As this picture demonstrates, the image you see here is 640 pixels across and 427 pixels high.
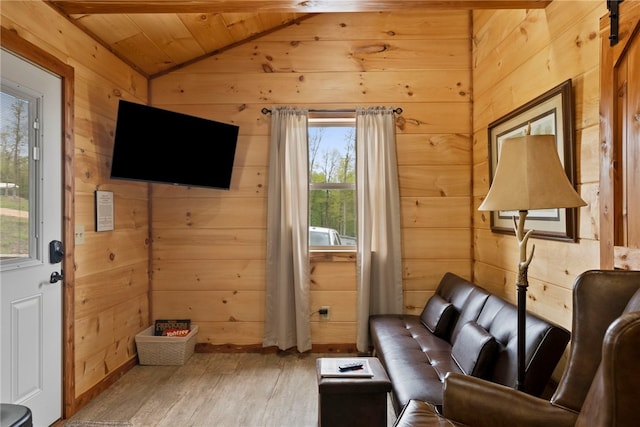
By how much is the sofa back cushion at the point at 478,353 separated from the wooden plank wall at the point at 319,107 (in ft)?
4.70

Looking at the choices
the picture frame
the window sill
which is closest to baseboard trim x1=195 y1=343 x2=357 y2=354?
the window sill

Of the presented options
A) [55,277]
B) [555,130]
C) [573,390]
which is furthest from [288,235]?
[573,390]

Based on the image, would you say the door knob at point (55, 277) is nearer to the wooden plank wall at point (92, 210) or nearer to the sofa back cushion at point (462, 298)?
the wooden plank wall at point (92, 210)

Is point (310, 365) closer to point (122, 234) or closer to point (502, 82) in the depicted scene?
point (122, 234)

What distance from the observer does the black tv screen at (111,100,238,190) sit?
2855 millimetres

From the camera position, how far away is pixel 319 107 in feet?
12.0

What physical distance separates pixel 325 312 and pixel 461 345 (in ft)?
5.18

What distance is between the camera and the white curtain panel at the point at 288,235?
3525mm

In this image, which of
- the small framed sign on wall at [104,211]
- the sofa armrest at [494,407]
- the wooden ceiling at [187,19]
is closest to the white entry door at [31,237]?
the small framed sign on wall at [104,211]

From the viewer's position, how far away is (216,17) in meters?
3.12

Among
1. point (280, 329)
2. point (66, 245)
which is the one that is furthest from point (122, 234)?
point (280, 329)

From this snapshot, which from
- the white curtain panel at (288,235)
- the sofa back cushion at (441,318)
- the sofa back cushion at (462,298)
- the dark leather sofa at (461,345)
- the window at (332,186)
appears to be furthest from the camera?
the window at (332,186)

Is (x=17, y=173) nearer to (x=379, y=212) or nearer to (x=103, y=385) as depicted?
(x=103, y=385)

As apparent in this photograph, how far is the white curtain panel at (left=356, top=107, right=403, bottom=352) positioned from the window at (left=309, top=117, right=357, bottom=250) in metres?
0.21
